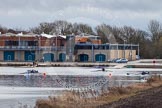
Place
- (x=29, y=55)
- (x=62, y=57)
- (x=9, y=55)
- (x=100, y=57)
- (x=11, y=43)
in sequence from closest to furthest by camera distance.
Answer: (x=62, y=57), (x=100, y=57), (x=9, y=55), (x=29, y=55), (x=11, y=43)

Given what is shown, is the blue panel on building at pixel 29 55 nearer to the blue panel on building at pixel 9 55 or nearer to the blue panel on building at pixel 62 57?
the blue panel on building at pixel 9 55

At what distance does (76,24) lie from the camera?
171 m

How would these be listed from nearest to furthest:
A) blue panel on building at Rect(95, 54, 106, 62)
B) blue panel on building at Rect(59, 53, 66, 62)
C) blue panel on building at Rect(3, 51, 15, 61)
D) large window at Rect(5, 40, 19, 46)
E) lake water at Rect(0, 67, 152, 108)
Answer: lake water at Rect(0, 67, 152, 108), blue panel on building at Rect(59, 53, 66, 62), blue panel on building at Rect(95, 54, 106, 62), blue panel on building at Rect(3, 51, 15, 61), large window at Rect(5, 40, 19, 46)

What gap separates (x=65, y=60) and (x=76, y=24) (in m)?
35.1

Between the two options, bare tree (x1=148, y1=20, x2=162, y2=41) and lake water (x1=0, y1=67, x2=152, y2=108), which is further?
bare tree (x1=148, y1=20, x2=162, y2=41)

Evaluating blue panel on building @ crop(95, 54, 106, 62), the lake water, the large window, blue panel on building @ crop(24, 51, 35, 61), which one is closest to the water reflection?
the lake water

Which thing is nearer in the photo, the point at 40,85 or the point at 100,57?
the point at 40,85

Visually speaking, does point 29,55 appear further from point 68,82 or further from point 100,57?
point 68,82

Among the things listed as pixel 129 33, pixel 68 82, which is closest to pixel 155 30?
pixel 129 33

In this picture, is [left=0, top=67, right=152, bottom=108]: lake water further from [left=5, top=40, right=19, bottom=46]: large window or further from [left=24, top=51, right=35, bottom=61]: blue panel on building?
[left=5, top=40, right=19, bottom=46]: large window

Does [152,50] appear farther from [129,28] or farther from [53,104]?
[53,104]

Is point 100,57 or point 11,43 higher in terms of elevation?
point 11,43

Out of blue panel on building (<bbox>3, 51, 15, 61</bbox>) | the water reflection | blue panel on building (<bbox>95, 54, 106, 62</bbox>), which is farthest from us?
blue panel on building (<bbox>3, 51, 15, 61</bbox>)

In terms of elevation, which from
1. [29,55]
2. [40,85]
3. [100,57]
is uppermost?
[29,55]
